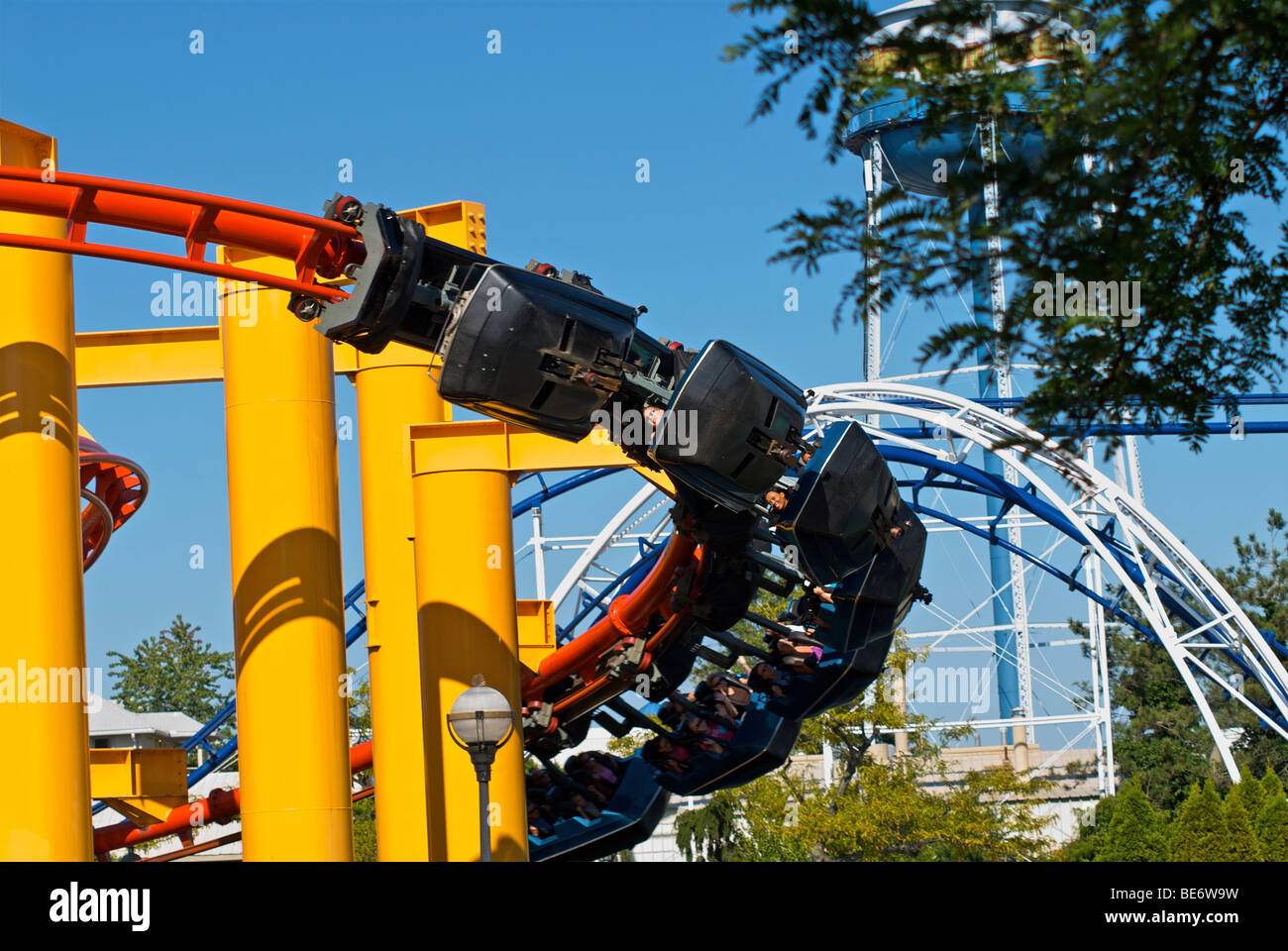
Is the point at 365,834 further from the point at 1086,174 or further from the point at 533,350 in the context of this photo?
→ the point at 1086,174

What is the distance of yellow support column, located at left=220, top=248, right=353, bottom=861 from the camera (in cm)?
967

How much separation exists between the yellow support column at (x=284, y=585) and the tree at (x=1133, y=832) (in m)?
16.7

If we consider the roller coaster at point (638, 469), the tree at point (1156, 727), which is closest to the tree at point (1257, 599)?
the tree at point (1156, 727)

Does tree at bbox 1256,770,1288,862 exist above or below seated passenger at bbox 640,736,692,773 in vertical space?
below

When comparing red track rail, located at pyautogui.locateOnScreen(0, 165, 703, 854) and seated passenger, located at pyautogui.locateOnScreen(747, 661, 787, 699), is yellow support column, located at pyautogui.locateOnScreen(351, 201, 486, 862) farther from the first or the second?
red track rail, located at pyautogui.locateOnScreen(0, 165, 703, 854)

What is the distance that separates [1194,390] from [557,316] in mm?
3765

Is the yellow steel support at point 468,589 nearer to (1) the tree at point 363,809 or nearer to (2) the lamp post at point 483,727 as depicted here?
(2) the lamp post at point 483,727

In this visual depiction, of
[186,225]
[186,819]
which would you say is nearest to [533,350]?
[186,225]

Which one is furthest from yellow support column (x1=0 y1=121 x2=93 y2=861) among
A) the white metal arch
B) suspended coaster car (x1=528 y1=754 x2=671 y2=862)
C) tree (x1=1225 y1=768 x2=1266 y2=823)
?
tree (x1=1225 y1=768 x2=1266 y2=823)

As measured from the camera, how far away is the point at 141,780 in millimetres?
12688

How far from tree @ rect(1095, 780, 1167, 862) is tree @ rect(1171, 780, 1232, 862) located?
2075 mm

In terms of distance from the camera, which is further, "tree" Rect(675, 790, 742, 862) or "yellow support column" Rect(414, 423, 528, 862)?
"tree" Rect(675, 790, 742, 862)
